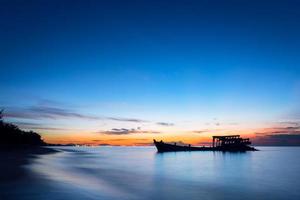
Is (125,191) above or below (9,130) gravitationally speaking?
below

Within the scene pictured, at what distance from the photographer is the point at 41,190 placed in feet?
48.6

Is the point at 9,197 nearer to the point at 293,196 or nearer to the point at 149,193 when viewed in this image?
the point at 149,193

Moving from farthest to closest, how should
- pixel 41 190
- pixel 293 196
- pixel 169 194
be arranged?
pixel 293 196, pixel 169 194, pixel 41 190

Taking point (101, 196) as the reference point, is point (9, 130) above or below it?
above

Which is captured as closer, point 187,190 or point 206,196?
point 206,196

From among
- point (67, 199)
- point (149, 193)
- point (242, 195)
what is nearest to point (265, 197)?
point (242, 195)

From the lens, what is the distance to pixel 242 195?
19.3 m

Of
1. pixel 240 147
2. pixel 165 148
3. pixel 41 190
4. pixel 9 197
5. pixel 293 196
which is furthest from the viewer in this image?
pixel 165 148

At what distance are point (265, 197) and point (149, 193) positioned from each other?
745 centimetres

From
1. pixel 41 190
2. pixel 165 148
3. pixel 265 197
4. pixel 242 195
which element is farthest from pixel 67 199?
pixel 165 148

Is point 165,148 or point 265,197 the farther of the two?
point 165,148

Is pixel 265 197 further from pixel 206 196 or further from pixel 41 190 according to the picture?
pixel 41 190

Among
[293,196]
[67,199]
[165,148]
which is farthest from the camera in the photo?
[165,148]

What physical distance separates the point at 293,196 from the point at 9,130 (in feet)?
256
